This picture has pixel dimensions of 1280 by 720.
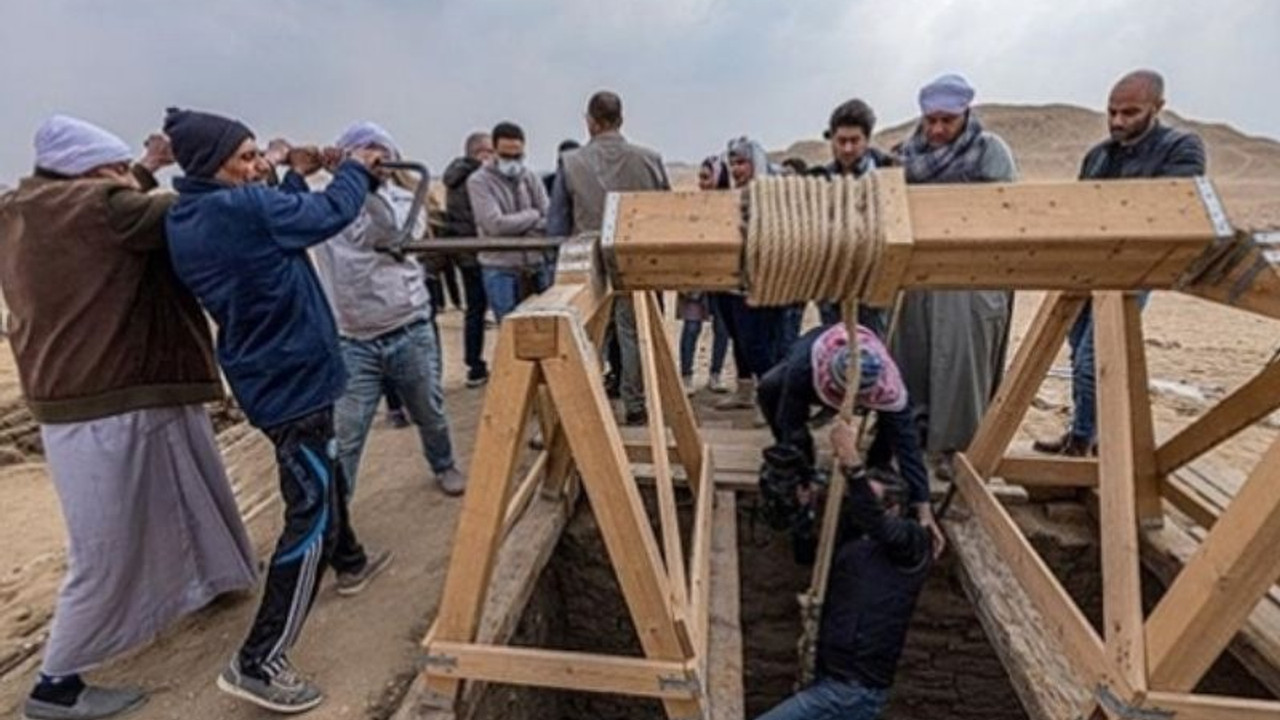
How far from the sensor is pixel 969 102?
9.87 ft

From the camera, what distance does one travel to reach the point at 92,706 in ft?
7.06

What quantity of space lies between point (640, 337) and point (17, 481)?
16.7 feet

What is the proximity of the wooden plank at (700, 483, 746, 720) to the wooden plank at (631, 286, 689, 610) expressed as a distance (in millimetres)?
208

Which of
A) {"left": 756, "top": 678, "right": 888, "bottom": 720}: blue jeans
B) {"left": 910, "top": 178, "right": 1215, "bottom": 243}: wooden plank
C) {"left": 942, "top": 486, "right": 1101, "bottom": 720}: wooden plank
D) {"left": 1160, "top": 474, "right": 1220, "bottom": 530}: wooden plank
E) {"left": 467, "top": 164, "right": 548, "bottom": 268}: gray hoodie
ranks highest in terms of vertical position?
{"left": 910, "top": 178, "right": 1215, "bottom": 243}: wooden plank

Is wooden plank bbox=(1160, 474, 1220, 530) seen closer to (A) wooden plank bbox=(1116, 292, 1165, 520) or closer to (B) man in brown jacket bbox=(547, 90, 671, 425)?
(A) wooden plank bbox=(1116, 292, 1165, 520)

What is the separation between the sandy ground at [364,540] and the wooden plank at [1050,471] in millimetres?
468

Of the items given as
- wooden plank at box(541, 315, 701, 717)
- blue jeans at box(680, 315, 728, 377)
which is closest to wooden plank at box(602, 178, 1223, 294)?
wooden plank at box(541, 315, 701, 717)

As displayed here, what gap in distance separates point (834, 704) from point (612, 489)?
59.7 inches

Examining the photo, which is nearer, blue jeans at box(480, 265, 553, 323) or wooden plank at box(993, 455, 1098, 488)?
wooden plank at box(993, 455, 1098, 488)

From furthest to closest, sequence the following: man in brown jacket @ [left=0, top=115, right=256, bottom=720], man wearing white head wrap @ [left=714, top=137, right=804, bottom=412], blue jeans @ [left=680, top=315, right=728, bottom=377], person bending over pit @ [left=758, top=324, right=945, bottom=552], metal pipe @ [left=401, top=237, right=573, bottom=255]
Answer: blue jeans @ [left=680, top=315, right=728, bottom=377] < man wearing white head wrap @ [left=714, top=137, right=804, bottom=412] < person bending over pit @ [left=758, top=324, right=945, bottom=552] < man in brown jacket @ [left=0, top=115, right=256, bottom=720] < metal pipe @ [left=401, top=237, right=573, bottom=255]

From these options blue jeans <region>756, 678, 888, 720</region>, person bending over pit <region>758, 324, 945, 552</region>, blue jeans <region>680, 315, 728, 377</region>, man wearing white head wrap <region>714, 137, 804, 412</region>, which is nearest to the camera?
person bending over pit <region>758, 324, 945, 552</region>

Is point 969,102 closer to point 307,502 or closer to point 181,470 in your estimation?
point 307,502

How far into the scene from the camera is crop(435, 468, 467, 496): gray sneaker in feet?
11.5

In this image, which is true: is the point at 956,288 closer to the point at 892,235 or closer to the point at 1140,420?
the point at 892,235
